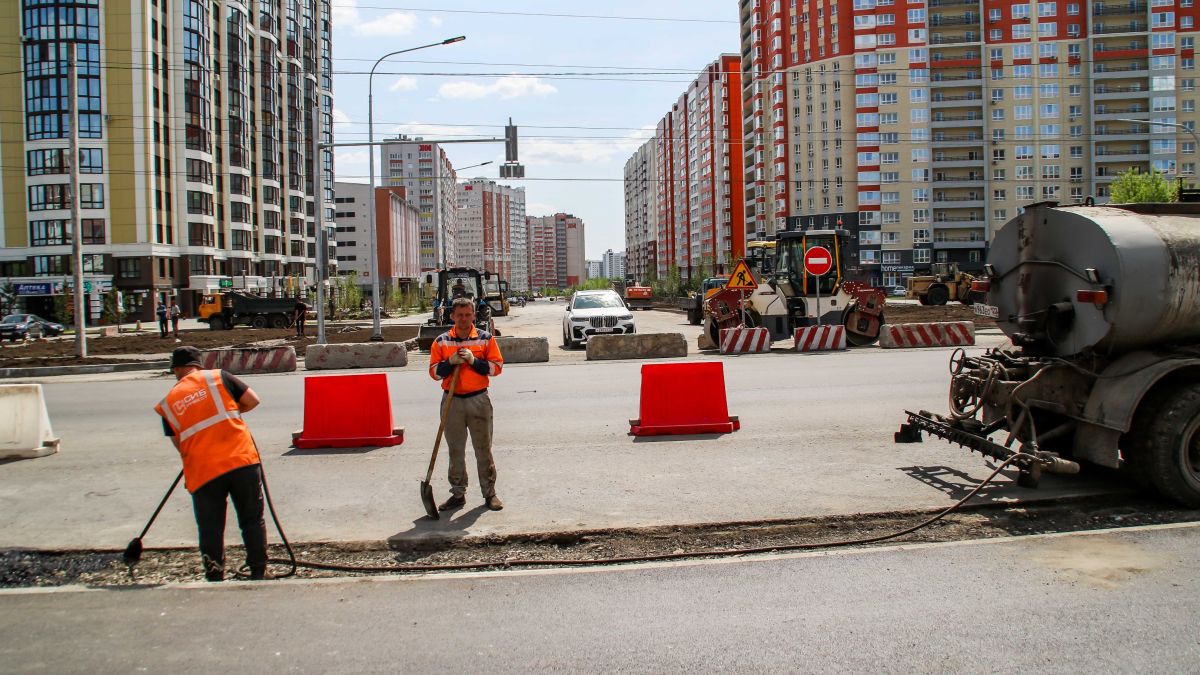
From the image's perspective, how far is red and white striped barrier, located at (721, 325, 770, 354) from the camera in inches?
792

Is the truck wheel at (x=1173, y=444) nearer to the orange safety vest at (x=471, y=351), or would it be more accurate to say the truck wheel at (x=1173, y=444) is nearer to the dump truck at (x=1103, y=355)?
the dump truck at (x=1103, y=355)

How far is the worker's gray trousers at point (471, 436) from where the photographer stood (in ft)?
20.4

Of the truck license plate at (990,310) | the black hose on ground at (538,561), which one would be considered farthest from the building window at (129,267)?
the truck license plate at (990,310)

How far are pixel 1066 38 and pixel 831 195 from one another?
27463mm

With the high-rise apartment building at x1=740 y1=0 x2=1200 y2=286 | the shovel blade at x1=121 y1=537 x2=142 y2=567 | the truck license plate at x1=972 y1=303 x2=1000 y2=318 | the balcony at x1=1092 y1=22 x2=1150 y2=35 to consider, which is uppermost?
the balcony at x1=1092 y1=22 x2=1150 y2=35

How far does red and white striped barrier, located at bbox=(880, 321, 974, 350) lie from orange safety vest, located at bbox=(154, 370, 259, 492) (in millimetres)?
18098

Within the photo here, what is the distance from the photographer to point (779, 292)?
69.2ft

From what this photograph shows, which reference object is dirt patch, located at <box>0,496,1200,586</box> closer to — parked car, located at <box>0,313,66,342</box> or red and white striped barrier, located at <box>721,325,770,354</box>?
red and white striped barrier, located at <box>721,325,770,354</box>

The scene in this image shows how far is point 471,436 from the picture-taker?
6242 millimetres

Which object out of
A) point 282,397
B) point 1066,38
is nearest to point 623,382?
point 282,397

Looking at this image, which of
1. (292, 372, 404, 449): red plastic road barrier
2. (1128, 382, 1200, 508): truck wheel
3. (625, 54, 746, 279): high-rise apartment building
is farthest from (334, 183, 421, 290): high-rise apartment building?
(1128, 382, 1200, 508): truck wheel

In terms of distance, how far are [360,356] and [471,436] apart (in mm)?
14282

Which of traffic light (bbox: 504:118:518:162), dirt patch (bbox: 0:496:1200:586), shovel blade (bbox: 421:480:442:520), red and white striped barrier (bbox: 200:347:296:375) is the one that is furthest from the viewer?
traffic light (bbox: 504:118:518:162)

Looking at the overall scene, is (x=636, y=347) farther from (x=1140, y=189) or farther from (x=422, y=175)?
(x=422, y=175)
